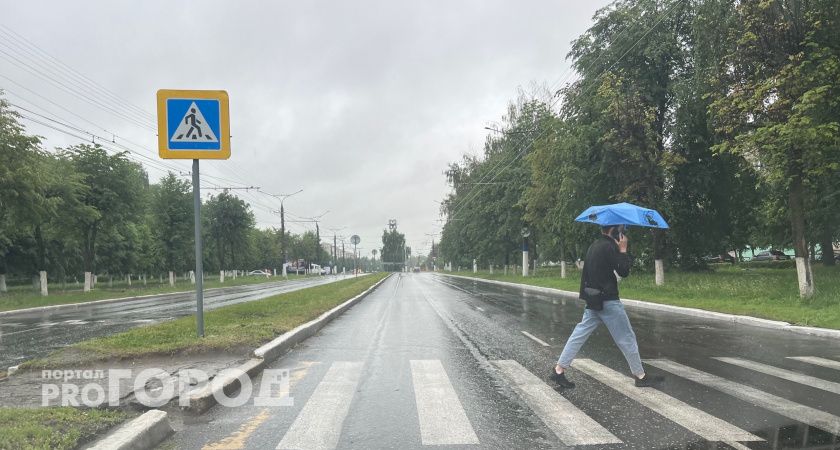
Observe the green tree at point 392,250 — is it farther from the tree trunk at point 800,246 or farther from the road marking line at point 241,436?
the road marking line at point 241,436

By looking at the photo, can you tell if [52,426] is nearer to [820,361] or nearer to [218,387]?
[218,387]

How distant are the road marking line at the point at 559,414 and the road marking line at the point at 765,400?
1.92 meters

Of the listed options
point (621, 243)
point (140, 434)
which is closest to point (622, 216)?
point (621, 243)

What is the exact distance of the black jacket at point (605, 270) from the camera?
253 inches

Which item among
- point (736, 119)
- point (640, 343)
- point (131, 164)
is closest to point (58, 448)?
point (640, 343)

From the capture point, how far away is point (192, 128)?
889cm

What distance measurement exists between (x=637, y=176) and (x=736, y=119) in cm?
833

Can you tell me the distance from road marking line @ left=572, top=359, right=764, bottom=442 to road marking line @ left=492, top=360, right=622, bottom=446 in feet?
2.54

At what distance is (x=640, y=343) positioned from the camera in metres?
9.95

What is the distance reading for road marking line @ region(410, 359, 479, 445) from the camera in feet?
15.5

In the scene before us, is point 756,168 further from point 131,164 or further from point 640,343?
point 131,164

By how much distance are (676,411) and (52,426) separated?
5.64 metres

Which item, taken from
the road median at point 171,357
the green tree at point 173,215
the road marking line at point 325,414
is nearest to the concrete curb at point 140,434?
the road median at point 171,357

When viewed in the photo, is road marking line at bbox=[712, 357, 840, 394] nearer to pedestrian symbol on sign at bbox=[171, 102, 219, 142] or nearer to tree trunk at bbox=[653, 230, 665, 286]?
pedestrian symbol on sign at bbox=[171, 102, 219, 142]
